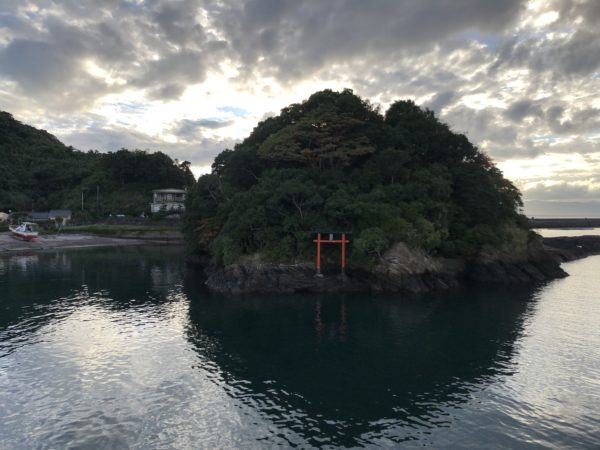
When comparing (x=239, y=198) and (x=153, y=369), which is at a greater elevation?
(x=239, y=198)

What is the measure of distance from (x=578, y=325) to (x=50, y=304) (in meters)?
50.4

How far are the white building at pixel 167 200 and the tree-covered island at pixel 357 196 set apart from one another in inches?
2383

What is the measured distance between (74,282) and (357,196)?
39404 mm

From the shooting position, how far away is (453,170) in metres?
55.5

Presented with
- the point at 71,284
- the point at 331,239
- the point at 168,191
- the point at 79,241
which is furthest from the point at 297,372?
the point at 168,191

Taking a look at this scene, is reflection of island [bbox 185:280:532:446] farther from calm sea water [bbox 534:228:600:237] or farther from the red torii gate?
calm sea water [bbox 534:228:600:237]

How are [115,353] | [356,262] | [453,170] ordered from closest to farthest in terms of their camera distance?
[115,353], [356,262], [453,170]

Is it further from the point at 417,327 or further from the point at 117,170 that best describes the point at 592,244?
the point at 117,170

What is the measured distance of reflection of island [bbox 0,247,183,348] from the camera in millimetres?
35406

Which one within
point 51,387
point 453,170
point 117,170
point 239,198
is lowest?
point 51,387

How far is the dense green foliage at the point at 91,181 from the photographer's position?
12362 cm

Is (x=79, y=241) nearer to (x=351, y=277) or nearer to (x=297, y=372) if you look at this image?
(x=351, y=277)

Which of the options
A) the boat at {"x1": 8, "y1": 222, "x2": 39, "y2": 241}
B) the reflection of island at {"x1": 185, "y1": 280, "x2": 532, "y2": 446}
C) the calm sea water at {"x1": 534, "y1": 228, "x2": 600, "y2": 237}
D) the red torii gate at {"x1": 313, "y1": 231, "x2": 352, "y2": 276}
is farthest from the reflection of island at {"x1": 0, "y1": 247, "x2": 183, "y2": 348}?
the calm sea water at {"x1": 534, "y1": 228, "x2": 600, "y2": 237}

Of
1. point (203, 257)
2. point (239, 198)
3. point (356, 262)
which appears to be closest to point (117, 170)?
point (203, 257)
